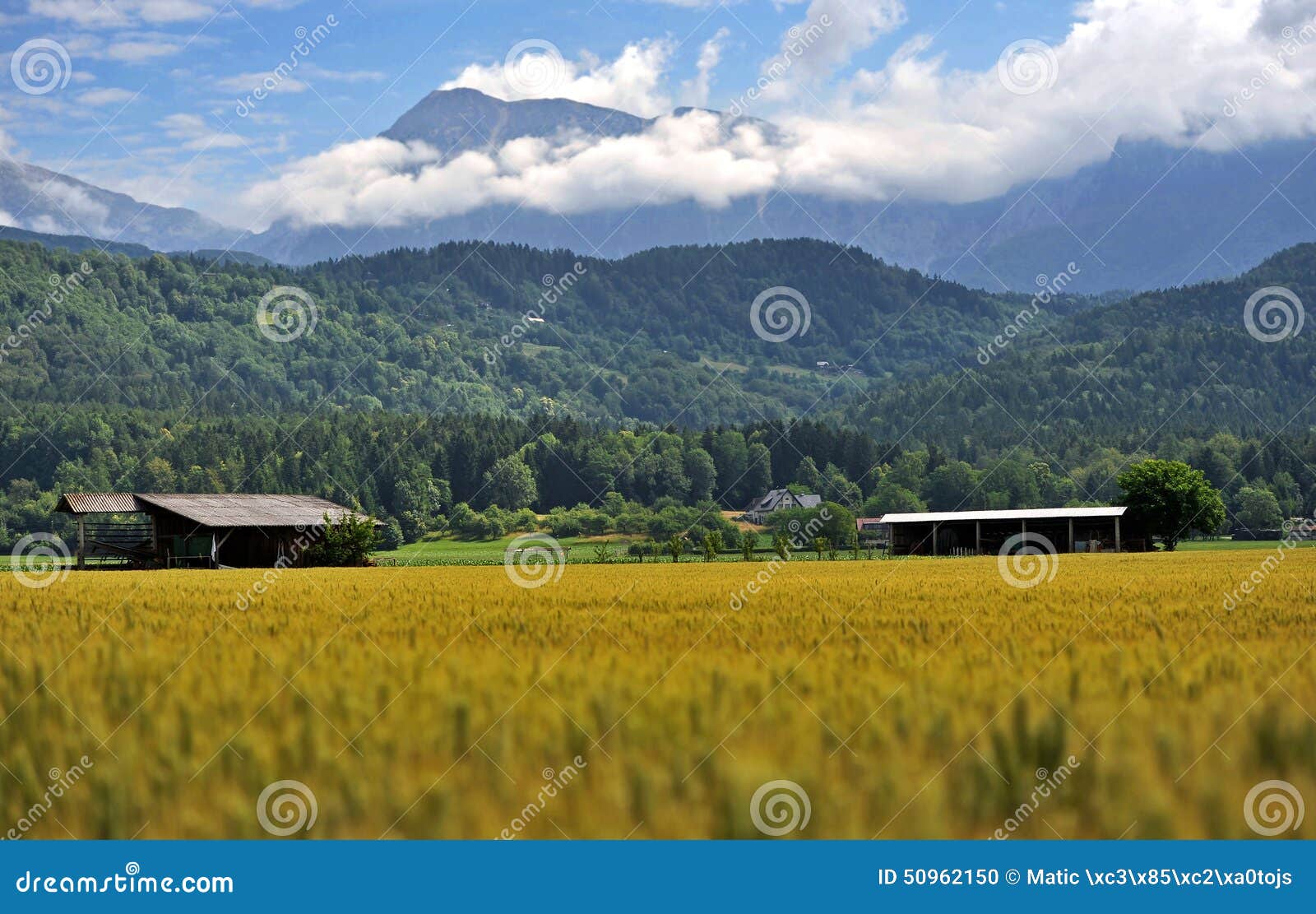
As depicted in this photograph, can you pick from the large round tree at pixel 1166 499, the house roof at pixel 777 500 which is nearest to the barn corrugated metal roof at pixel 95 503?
the large round tree at pixel 1166 499

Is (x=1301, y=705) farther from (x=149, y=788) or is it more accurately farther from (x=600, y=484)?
(x=600, y=484)

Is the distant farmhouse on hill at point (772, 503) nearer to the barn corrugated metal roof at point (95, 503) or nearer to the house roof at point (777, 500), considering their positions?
the house roof at point (777, 500)

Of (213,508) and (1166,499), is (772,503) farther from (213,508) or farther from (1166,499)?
(213,508)

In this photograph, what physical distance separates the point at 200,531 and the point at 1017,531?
61108 millimetres

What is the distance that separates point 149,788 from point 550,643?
5.63m

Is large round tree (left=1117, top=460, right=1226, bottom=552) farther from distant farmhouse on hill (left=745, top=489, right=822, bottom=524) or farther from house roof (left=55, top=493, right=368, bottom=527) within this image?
distant farmhouse on hill (left=745, top=489, right=822, bottom=524)

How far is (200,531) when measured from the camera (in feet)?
215

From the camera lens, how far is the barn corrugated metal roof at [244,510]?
64.1 meters

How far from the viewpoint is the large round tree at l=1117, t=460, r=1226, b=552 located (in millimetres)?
94188

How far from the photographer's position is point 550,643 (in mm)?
10984

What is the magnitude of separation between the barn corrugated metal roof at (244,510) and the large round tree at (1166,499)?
2442 inches

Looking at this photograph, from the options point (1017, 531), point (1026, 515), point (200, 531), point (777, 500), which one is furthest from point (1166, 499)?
point (777, 500)

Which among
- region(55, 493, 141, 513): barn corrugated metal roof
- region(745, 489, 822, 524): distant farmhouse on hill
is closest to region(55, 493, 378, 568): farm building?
region(55, 493, 141, 513): barn corrugated metal roof

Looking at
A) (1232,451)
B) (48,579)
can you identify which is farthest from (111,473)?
(1232,451)
